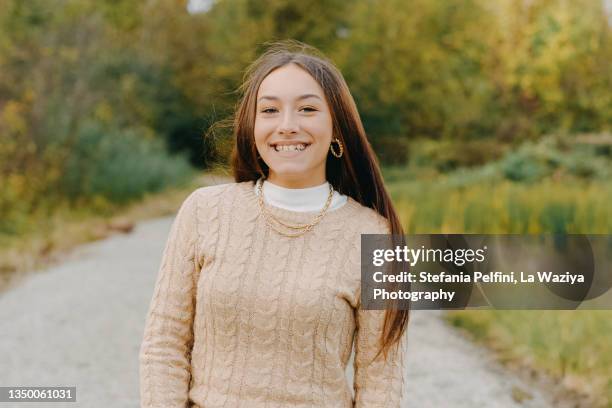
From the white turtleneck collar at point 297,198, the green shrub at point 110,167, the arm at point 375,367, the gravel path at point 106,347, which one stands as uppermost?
the green shrub at point 110,167

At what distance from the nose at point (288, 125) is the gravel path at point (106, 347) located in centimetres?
225

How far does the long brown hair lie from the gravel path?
1955 millimetres

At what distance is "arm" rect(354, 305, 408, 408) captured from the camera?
174cm

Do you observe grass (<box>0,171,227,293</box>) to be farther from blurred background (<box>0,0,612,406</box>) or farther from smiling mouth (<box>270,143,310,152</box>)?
smiling mouth (<box>270,143,310,152</box>)

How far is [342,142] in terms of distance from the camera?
6.05 feet

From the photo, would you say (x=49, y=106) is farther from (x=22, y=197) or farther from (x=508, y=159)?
(x=508, y=159)

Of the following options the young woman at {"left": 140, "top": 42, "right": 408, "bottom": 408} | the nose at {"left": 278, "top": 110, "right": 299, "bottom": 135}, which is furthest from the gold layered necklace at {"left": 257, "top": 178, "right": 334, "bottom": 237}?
the nose at {"left": 278, "top": 110, "right": 299, "bottom": 135}

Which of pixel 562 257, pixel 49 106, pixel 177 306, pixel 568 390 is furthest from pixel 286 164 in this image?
pixel 49 106

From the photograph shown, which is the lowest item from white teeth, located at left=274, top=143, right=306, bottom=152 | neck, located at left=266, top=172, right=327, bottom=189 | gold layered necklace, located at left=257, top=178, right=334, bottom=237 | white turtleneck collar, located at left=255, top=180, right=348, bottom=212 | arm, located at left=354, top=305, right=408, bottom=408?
arm, located at left=354, top=305, right=408, bottom=408

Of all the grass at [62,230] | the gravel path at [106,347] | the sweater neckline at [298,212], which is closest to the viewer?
the sweater neckline at [298,212]

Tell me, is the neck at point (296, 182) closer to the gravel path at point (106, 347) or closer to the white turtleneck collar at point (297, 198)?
the white turtleneck collar at point (297, 198)

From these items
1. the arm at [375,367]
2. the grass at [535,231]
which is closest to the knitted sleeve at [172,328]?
the arm at [375,367]

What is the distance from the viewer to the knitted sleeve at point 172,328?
5.61 feet

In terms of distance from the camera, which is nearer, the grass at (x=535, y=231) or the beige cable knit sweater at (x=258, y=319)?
the beige cable knit sweater at (x=258, y=319)
